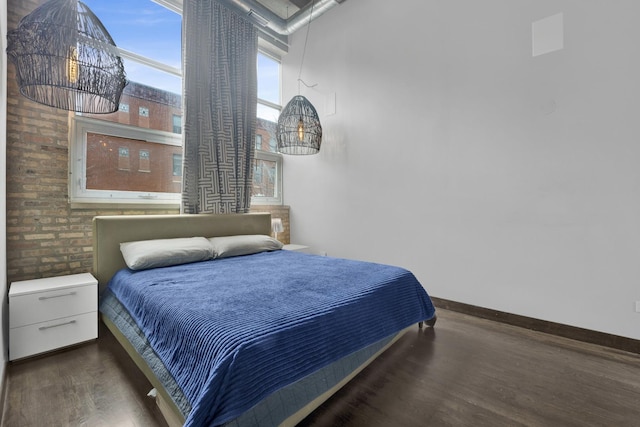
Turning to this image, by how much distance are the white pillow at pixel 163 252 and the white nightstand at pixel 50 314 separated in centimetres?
35

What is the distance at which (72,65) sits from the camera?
1967 mm

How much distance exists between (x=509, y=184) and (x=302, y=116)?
8.07 feet

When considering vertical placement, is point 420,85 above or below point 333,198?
above

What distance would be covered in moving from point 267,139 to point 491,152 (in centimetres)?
318

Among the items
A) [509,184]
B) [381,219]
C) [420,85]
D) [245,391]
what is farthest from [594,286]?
[245,391]

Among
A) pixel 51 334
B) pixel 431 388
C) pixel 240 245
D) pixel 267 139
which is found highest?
pixel 267 139

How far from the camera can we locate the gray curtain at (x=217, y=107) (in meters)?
3.39

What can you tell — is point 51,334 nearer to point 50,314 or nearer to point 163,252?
point 50,314

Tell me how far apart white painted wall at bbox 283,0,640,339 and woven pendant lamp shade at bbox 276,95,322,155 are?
1.56ft

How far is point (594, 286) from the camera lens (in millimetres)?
2314

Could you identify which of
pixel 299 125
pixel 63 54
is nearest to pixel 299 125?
pixel 299 125

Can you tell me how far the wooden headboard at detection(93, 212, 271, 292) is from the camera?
101 inches

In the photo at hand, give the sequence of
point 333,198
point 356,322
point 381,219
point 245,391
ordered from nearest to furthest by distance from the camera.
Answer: point 245,391 < point 356,322 < point 381,219 < point 333,198

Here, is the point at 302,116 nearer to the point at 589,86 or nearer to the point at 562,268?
the point at 589,86
